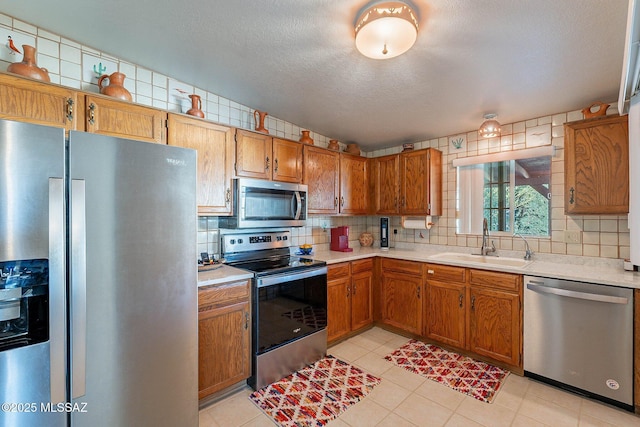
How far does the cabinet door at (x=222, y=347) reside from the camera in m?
1.91

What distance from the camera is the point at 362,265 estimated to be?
10.4 ft

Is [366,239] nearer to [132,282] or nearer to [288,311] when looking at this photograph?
[288,311]

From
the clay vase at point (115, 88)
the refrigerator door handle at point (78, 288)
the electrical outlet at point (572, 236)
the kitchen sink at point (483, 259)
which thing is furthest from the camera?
the kitchen sink at point (483, 259)

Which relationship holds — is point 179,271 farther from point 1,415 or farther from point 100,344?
point 1,415

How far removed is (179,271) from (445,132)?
123 inches

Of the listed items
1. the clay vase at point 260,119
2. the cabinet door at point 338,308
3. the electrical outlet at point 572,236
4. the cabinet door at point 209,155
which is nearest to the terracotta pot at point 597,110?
the electrical outlet at point 572,236

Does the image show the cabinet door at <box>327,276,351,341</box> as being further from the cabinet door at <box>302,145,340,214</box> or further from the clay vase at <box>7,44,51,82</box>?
the clay vase at <box>7,44,51,82</box>

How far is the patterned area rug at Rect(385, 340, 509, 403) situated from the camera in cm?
220

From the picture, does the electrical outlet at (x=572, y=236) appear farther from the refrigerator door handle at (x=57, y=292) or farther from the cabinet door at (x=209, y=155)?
the refrigerator door handle at (x=57, y=292)

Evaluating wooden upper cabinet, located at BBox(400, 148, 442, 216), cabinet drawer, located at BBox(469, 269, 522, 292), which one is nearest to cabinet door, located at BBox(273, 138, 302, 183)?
wooden upper cabinet, located at BBox(400, 148, 442, 216)

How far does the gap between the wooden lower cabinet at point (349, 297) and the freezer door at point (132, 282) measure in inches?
58.4

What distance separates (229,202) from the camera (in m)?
2.37

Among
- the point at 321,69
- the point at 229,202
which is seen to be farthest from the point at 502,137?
the point at 229,202

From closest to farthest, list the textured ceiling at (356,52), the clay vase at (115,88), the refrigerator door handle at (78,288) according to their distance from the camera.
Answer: the refrigerator door handle at (78,288) < the textured ceiling at (356,52) < the clay vase at (115,88)
